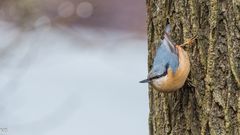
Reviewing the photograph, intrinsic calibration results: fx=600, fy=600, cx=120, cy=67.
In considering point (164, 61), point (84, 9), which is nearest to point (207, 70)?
point (164, 61)

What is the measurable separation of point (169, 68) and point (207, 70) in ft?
0.52

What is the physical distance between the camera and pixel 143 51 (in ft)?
16.9

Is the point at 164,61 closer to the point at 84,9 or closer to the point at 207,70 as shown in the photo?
the point at 207,70

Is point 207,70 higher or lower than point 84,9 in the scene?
lower

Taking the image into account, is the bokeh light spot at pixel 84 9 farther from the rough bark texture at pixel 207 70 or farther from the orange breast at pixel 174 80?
the orange breast at pixel 174 80

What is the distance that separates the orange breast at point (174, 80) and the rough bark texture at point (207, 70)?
0.09 metres

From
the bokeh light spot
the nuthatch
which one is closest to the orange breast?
the nuthatch

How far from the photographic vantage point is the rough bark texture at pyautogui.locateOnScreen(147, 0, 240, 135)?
1834 mm

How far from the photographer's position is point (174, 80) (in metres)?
1.78

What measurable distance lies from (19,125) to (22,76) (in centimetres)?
81

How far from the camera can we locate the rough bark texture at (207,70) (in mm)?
1834

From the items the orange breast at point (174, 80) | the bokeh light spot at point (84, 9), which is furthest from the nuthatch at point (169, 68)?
the bokeh light spot at point (84, 9)

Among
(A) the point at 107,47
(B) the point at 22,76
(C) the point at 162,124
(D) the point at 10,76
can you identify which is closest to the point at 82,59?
(A) the point at 107,47

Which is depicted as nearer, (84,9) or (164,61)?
(164,61)
